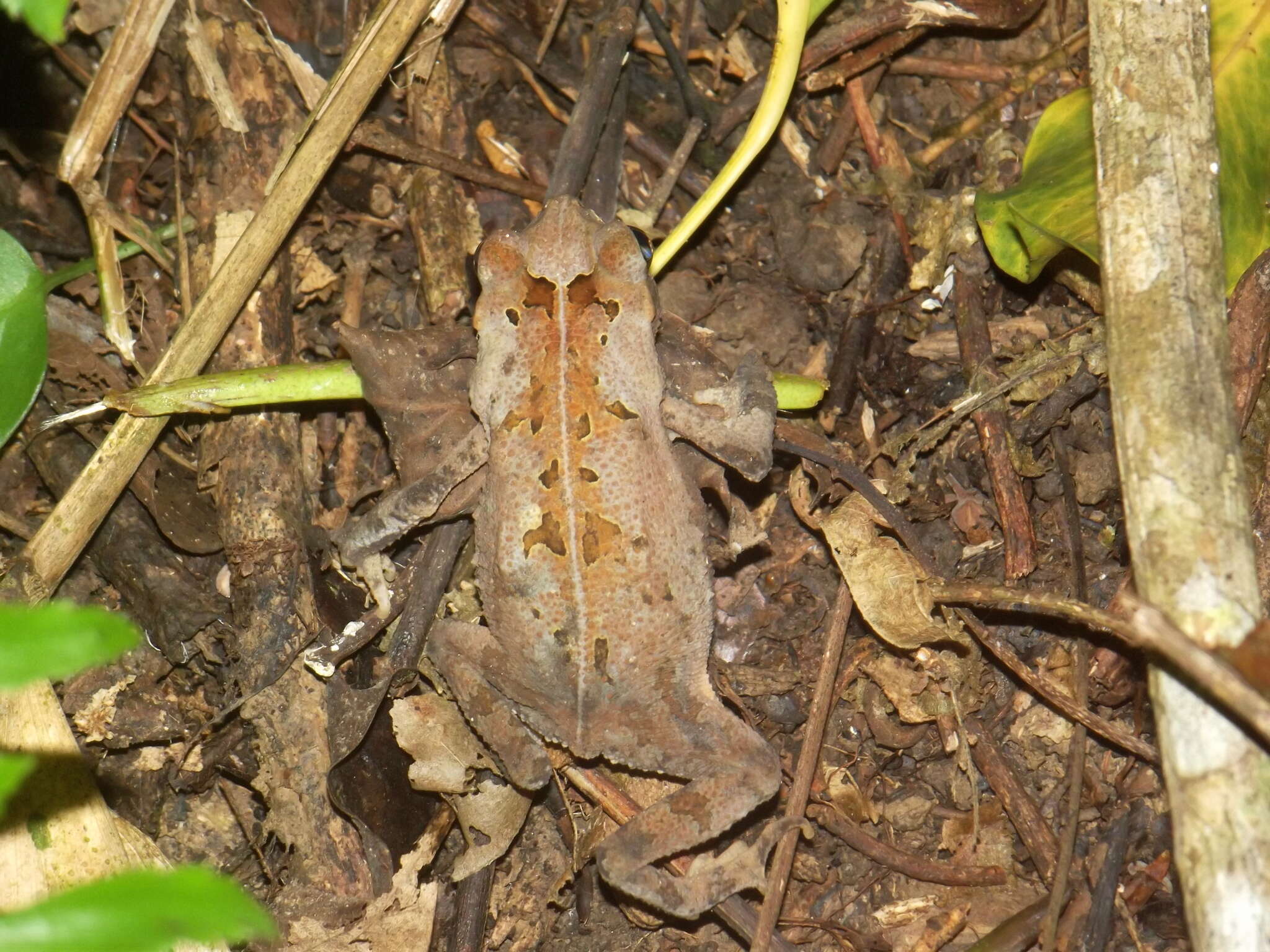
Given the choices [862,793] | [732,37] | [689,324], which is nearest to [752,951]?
Result: [862,793]

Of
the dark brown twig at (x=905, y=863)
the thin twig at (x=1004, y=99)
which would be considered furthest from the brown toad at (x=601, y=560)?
the thin twig at (x=1004, y=99)

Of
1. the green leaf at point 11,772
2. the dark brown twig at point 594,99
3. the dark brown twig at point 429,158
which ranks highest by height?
the dark brown twig at point 594,99

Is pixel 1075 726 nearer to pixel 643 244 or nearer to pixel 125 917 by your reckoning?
pixel 643 244

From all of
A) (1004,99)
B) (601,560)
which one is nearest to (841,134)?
(1004,99)

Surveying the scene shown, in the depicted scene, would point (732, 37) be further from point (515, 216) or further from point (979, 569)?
point (979, 569)

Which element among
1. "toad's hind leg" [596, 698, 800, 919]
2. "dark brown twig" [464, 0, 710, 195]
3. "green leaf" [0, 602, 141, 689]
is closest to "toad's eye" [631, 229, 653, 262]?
"dark brown twig" [464, 0, 710, 195]

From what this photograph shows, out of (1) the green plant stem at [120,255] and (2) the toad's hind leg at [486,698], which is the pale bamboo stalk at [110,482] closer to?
(1) the green plant stem at [120,255]
